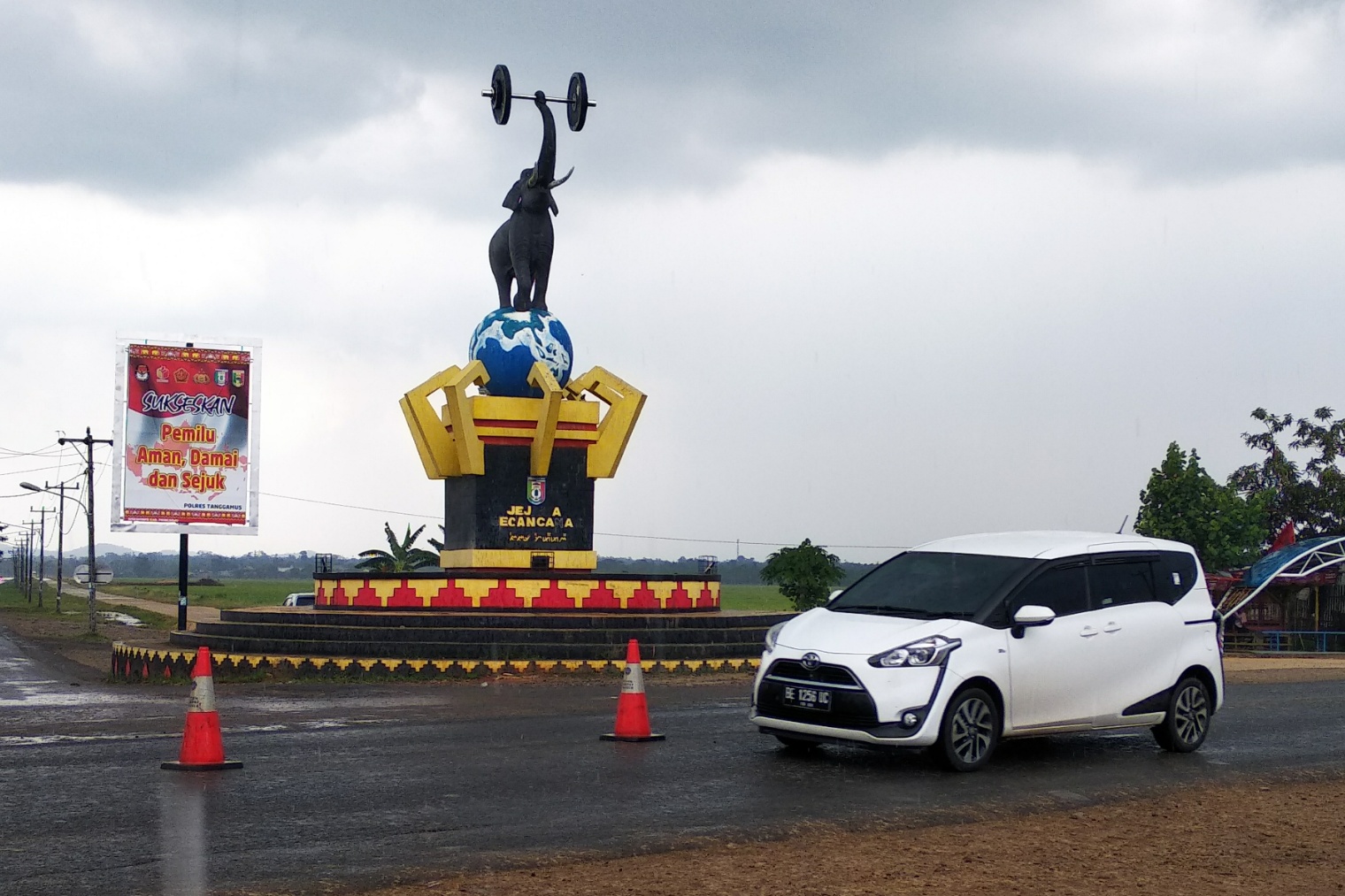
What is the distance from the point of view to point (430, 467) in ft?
92.6

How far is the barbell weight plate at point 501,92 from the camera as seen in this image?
89.6 feet

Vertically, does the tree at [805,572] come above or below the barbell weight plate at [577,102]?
below

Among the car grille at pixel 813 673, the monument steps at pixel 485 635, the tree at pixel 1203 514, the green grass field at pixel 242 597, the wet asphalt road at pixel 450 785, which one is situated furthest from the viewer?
the green grass field at pixel 242 597

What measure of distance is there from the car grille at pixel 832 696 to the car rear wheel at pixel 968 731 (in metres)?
0.56

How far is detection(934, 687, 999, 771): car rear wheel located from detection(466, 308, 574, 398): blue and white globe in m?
18.3

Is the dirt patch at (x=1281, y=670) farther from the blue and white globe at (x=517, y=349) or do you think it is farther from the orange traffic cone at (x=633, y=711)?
the blue and white globe at (x=517, y=349)

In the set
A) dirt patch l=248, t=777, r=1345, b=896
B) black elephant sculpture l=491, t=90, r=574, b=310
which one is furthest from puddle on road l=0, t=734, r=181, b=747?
black elephant sculpture l=491, t=90, r=574, b=310

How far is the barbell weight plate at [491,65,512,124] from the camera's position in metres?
27.3

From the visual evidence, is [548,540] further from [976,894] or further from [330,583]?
[976,894]

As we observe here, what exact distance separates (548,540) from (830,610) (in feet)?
54.8

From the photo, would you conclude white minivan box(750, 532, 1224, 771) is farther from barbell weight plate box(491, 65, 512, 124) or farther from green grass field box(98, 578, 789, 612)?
green grass field box(98, 578, 789, 612)

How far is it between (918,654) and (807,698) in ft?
2.87

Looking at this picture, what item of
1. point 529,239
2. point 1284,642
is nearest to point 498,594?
point 529,239

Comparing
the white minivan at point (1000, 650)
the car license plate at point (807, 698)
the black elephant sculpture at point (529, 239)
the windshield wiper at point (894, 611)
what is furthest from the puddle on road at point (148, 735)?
the black elephant sculpture at point (529, 239)
